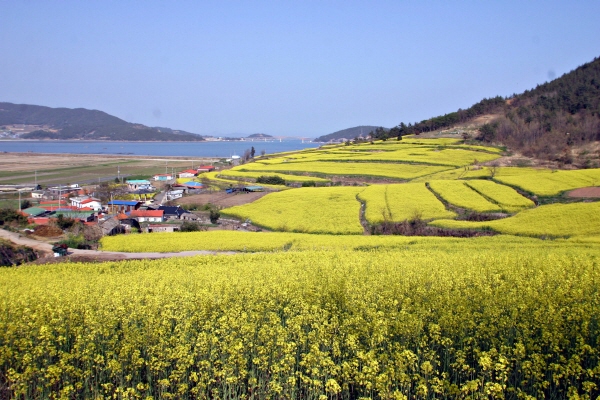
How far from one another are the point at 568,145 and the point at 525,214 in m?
44.3

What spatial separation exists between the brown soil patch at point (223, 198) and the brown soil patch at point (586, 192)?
27068mm

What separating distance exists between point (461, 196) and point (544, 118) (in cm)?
5566

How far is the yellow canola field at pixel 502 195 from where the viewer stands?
33969mm

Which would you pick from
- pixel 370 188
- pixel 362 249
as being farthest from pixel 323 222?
pixel 370 188

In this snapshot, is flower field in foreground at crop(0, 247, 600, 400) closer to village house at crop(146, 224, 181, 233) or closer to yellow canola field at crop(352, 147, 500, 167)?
village house at crop(146, 224, 181, 233)

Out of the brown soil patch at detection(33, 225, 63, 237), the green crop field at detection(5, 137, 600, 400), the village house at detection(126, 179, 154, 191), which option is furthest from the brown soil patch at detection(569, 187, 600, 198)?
the village house at detection(126, 179, 154, 191)

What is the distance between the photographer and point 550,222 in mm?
28641

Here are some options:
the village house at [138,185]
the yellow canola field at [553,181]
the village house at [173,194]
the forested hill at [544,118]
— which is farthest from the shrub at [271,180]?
the forested hill at [544,118]

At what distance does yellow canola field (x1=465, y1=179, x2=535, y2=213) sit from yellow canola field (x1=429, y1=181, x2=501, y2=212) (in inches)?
21.6

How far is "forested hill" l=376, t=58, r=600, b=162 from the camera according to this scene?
7019cm

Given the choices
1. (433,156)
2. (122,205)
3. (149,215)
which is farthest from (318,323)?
(433,156)

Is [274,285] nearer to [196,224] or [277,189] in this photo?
[196,224]

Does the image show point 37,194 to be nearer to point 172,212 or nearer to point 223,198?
point 223,198

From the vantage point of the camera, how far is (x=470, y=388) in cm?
706
